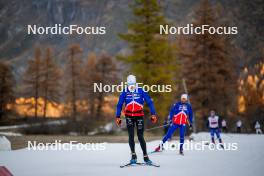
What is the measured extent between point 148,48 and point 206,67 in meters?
11.2

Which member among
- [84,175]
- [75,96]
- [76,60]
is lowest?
[84,175]

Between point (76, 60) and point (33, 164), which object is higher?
point (76, 60)

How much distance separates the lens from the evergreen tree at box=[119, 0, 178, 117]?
3906cm

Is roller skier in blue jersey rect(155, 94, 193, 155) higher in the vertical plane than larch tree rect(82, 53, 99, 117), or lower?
lower

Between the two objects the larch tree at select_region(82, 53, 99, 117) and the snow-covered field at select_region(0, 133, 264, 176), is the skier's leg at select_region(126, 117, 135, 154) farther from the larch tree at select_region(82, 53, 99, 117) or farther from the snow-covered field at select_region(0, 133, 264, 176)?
the larch tree at select_region(82, 53, 99, 117)

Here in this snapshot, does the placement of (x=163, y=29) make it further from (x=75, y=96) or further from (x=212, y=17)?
(x=75, y=96)

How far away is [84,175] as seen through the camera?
901 centimetres

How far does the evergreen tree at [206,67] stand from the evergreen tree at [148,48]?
30.1 feet

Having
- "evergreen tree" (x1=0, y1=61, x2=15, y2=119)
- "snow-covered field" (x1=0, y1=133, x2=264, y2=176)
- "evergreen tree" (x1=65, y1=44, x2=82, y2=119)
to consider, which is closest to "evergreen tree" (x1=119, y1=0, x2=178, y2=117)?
"evergreen tree" (x1=0, y1=61, x2=15, y2=119)

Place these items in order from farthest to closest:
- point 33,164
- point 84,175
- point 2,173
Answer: point 33,164 < point 84,175 < point 2,173

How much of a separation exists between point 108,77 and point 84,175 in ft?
187

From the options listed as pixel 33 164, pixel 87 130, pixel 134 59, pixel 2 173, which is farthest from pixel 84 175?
pixel 87 130

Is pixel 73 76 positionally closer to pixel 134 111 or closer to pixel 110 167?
pixel 134 111

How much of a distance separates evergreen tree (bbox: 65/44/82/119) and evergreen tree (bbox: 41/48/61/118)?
59.6 inches
